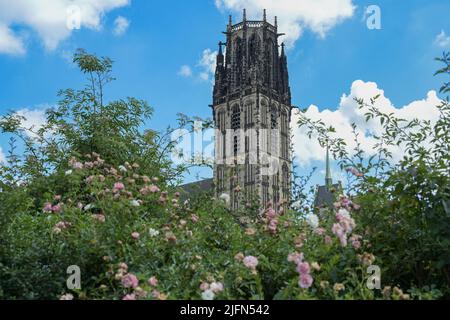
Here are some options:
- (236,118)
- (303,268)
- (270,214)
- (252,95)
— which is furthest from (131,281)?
(236,118)

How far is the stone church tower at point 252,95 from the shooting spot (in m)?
73.1

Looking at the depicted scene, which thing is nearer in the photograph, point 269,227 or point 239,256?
point 239,256

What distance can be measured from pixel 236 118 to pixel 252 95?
4.19 meters

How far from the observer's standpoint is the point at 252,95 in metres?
73.2

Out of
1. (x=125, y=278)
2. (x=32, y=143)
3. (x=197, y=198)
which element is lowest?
(x=125, y=278)

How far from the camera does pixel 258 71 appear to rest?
238 ft

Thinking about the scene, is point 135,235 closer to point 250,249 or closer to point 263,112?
point 250,249

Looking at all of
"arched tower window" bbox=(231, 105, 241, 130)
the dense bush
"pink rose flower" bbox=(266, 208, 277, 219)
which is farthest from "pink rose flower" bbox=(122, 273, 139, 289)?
"arched tower window" bbox=(231, 105, 241, 130)

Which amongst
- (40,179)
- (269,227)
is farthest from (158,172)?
(269,227)

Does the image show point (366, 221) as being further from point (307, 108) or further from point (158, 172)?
point (158, 172)

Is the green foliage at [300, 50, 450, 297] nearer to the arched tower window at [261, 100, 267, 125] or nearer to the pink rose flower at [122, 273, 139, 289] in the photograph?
the pink rose flower at [122, 273, 139, 289]

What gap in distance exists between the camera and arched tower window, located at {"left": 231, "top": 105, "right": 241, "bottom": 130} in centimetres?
7512
